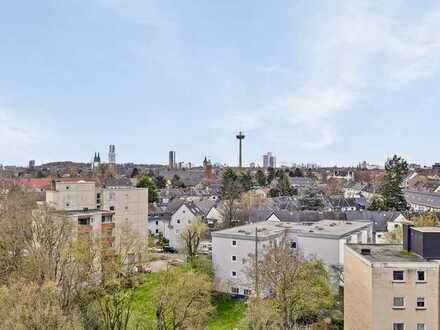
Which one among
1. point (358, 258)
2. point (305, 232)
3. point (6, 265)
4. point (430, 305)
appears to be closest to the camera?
point (430, 305)

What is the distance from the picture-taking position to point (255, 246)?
35375 mm

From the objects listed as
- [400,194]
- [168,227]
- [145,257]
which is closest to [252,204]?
[168,227]

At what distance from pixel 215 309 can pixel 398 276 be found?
1534cm

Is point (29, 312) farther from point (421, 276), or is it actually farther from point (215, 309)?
point (421, 276)

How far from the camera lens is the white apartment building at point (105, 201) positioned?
42362mm

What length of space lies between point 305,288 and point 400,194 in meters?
46.7

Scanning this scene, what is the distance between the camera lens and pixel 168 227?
6272 centimetres

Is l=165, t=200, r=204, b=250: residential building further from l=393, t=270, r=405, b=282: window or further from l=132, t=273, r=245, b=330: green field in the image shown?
l=393, t=270, r=405, b=282: window

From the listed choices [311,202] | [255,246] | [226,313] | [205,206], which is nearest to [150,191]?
[205,206]

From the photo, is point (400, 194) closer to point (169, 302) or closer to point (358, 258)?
point (358, 258)

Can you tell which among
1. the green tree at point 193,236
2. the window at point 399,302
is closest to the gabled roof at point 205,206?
the green tree at point 193,236

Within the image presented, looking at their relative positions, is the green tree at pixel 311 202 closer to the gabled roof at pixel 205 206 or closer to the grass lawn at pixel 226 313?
the gabled roof at pixel 205 206

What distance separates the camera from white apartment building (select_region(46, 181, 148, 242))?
42.4 meters

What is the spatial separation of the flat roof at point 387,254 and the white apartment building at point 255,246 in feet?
21.2
